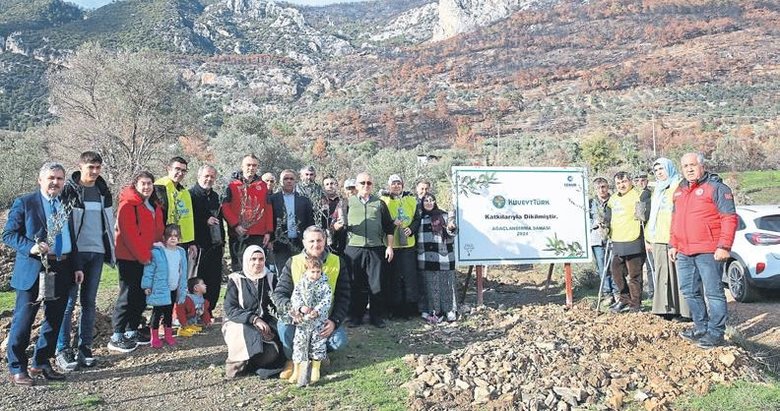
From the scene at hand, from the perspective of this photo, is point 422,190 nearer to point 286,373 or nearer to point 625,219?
point 625,219

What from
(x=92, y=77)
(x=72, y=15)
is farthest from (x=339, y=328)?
(x=72, y=15)

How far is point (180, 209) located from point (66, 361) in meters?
1.80

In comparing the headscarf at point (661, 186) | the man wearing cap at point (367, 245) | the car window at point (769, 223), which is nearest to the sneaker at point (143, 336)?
the man wearing cap at point (367, 245)

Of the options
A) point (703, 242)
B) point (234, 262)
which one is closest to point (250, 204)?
point (234, 262)

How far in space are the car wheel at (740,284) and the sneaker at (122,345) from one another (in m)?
7.83

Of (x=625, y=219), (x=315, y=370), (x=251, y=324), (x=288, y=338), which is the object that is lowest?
(x=315, y=370)

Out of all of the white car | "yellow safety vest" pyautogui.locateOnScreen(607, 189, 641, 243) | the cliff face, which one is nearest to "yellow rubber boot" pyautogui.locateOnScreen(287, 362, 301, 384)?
"yellow safety vest" pyautogui.locateOnScreen(607, 189, 641, 243)

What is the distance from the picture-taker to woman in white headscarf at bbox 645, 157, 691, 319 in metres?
6.46

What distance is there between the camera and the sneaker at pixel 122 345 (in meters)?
5.55

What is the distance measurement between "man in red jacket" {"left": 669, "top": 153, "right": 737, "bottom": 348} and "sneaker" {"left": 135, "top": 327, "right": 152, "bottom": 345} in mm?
5224

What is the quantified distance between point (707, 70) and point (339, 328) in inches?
2509

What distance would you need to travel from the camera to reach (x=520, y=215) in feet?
25.8

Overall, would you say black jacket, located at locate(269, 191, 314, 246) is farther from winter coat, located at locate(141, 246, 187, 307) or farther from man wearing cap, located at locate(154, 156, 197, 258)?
winter coat, located at locate(141, 246, 187, 307)

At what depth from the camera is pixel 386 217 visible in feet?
22.5
